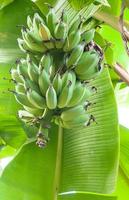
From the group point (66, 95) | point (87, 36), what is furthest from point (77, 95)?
point (87, 36)

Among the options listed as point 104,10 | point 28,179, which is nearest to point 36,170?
point 28,179

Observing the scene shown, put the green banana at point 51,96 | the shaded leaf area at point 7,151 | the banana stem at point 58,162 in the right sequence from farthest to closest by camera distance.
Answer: the shaded leaf area at point 7,151, the banana stem at point 58,162, the green banana at point 51,96

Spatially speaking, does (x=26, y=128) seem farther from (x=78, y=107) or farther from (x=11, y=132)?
(x=78, y=107)

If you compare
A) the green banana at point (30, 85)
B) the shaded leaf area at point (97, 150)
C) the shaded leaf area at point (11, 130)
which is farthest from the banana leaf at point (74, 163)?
the green banana at point (30, 85)

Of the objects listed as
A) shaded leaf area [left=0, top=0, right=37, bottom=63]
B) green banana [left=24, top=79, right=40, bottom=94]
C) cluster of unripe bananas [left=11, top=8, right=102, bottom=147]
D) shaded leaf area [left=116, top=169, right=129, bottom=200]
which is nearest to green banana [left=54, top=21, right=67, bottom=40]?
cluster of unripe bananas [left=11, top=8, right=102, bottom=147]

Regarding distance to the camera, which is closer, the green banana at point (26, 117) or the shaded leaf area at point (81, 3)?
the green banana at point (26, 117)

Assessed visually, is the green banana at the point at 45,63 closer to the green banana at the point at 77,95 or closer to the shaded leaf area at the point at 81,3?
the green banana at the point at 77,95

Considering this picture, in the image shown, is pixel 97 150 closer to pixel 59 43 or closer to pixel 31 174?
pixel 31 174
